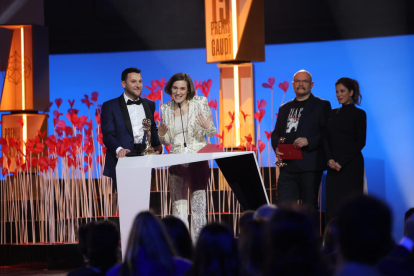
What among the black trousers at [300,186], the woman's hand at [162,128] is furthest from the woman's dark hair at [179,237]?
the black trousers at [300,186]

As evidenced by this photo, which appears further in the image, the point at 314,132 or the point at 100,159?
the point at 100,159

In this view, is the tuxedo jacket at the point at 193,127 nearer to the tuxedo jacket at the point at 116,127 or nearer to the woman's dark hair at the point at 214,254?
the tuxedo jacket at the point at 116,127

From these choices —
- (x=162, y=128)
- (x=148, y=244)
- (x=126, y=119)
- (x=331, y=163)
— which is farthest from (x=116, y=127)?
(x=148, y=244)

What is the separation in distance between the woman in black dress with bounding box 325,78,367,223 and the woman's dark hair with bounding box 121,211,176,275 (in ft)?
7.38

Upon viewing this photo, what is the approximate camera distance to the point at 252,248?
1497mm

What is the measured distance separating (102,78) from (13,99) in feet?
5.07

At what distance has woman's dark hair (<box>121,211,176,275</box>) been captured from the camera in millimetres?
1454

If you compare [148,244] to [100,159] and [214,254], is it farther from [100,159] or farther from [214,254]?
[100,159]

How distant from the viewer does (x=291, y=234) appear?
1.22 m

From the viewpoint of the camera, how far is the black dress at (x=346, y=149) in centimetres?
353

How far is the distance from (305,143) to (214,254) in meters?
2.19

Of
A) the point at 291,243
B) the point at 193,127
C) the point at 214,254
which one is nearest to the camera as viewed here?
the point at 291,243

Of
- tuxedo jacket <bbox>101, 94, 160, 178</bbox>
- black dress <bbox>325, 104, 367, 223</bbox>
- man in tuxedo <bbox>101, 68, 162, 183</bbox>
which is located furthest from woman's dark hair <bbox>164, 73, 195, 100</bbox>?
black dress <bbox>325, 104, 367, 223</bbox>

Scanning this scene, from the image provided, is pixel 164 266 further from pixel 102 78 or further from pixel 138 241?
pixel 102 78
